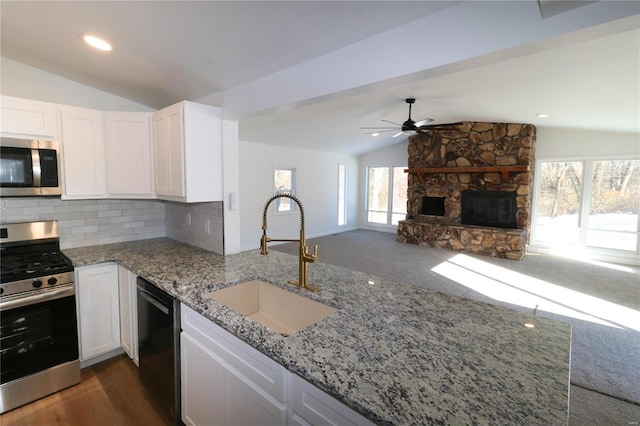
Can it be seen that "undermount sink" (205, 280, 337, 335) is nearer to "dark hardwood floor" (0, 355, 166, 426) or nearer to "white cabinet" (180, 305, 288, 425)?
"white cabinet" (180, 305, 288, 425)

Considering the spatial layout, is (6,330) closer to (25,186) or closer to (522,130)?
(25,186)

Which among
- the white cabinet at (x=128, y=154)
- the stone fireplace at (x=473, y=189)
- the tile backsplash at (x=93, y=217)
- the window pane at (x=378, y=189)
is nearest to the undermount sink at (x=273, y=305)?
the white cabinet at (x=128, y=154)

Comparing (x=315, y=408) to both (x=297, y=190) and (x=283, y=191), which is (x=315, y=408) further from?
(x=297, y=190)

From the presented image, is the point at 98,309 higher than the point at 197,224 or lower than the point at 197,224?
lower

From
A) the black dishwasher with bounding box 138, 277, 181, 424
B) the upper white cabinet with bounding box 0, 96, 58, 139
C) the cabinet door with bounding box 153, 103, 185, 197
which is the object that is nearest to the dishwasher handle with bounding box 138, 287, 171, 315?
the black dishwasher with bounding box 138, 277, 181, 424

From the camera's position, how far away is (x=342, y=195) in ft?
28.6

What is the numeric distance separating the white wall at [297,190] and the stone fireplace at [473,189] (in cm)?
197

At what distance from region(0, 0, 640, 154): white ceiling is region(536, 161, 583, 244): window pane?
9.44ft

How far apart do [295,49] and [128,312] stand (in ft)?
7.41

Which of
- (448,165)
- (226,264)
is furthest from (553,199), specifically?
(226,264)

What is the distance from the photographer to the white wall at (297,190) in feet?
19.7

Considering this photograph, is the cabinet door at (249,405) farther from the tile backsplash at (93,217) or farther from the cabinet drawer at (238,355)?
the tile backsplash at (93,217)

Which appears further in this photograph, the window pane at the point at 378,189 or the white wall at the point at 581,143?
the window pane at the point at 378,189

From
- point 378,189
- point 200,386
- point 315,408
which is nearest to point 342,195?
point 378,189
